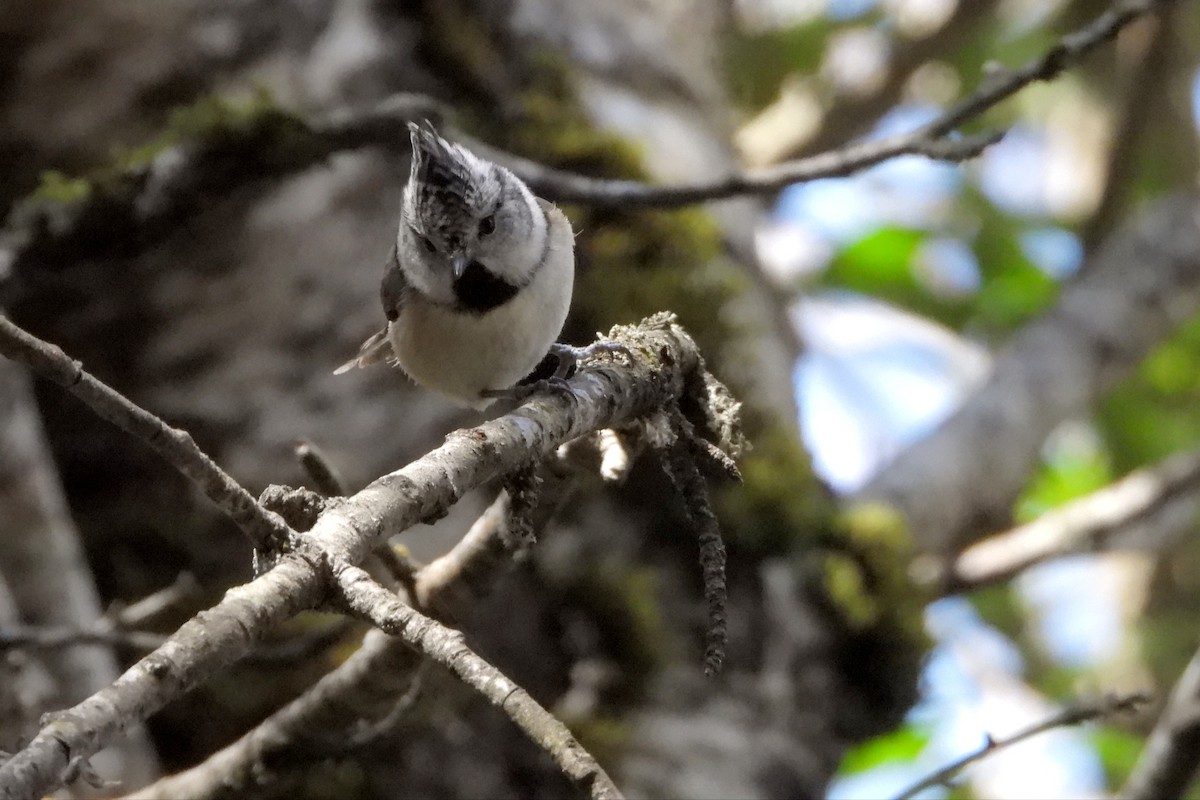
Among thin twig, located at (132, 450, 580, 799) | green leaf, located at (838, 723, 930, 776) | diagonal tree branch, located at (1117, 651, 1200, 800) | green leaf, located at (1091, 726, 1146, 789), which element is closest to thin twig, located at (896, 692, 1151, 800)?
diagonal tree branch, located at (1117, 651, 1200, 800)

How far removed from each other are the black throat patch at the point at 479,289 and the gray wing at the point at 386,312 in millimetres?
174

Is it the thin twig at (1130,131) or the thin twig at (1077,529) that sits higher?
the thin twig at (1130,131)

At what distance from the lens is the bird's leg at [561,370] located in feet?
6.42

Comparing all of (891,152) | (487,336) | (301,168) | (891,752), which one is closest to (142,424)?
(487,336)

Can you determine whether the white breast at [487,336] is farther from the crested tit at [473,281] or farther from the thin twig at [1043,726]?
the thin twig at [1043,726]

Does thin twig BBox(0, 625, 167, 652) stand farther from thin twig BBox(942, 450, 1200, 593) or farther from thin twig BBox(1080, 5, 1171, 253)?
thin twig BBox(1080, 5, 1171, 253)

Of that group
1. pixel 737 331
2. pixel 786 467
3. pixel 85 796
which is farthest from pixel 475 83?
pixel 85 796

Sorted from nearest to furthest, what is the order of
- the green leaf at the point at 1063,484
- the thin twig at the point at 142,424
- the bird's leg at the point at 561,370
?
1. the thin twig at the point at 142,424
2. the bird's leg at the point at 561,370
3. the green leaf at the point at 1063,484

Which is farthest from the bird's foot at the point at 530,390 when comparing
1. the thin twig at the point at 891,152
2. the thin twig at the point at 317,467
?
the thin twig at the point at 891,152

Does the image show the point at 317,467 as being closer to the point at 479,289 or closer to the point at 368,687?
the point at 368,687

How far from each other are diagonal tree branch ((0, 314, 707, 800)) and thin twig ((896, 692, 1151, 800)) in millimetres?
895

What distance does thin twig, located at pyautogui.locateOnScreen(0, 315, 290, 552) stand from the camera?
1239 millimetres

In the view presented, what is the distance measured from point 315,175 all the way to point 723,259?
1.31 metres

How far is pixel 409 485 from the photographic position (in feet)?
4.44
